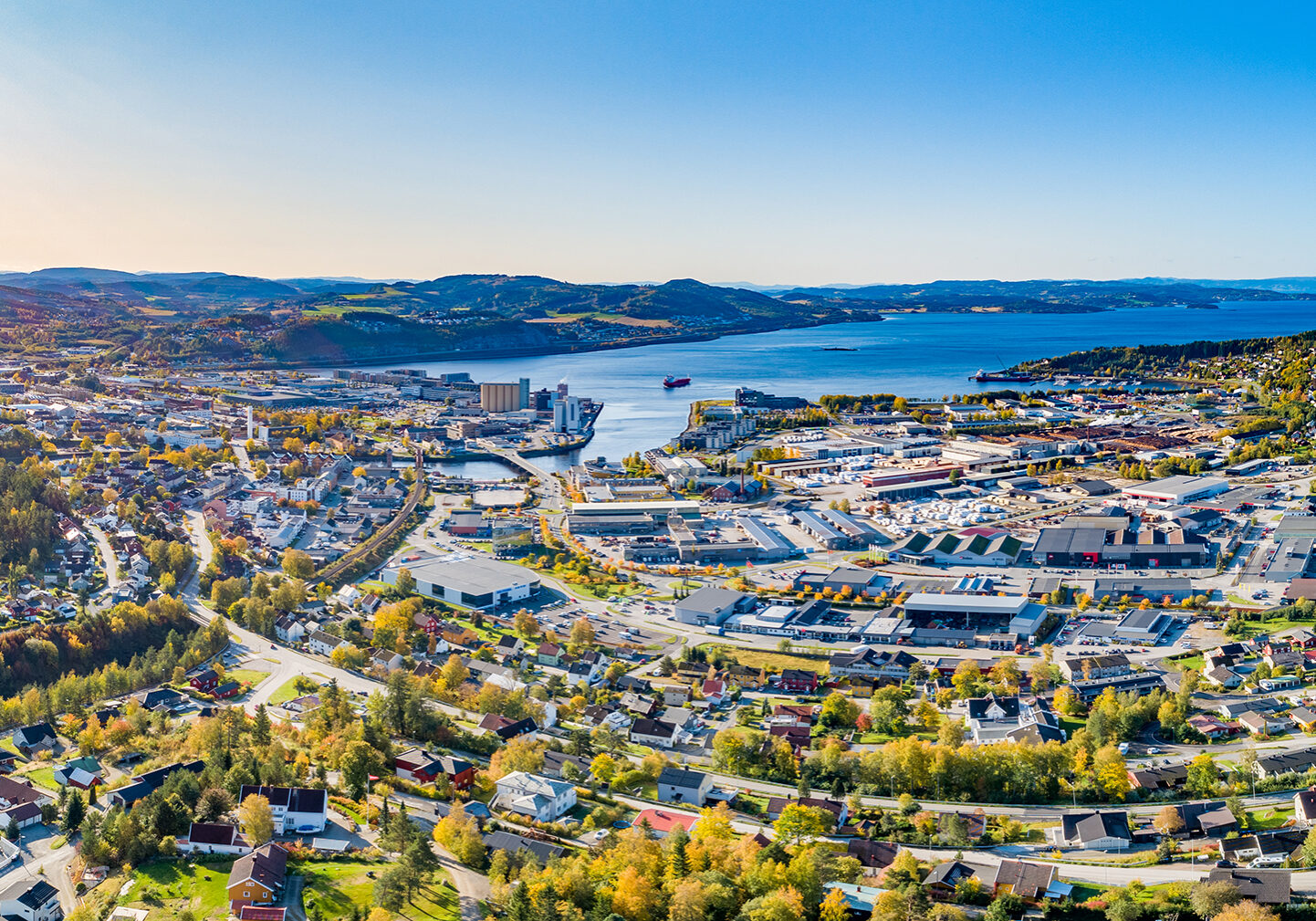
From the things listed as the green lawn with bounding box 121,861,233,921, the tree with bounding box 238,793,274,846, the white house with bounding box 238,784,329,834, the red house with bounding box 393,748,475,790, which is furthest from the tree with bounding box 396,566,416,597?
the green lawn with bounding box 121,861,233,921

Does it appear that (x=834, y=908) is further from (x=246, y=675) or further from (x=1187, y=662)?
(x=246, y=675)

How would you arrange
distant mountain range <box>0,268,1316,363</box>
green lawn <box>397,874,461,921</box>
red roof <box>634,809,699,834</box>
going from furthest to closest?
distant mountain range <box>0,268,1316,363</box> → red roof <box>634,809,699,834</box> → green lawn <box>397,874,461,921</box>

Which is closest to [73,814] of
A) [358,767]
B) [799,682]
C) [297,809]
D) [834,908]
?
[297,809]

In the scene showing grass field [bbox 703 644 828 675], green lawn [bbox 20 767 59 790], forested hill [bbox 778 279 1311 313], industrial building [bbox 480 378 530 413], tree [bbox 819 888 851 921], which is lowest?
green lawn [bbox 20 767 59 790]

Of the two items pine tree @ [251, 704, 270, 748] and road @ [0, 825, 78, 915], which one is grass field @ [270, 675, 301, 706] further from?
road @ [0, 825, 78, 915]

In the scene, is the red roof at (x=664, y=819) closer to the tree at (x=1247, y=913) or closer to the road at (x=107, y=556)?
the tree at (x=1247, y=913)

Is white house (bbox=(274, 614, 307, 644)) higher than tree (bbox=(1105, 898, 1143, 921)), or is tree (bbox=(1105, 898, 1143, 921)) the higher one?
tree (bbox=(1105, 898, 1143, 921))

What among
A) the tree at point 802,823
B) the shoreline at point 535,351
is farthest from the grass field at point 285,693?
the shoreline at point 535,351
